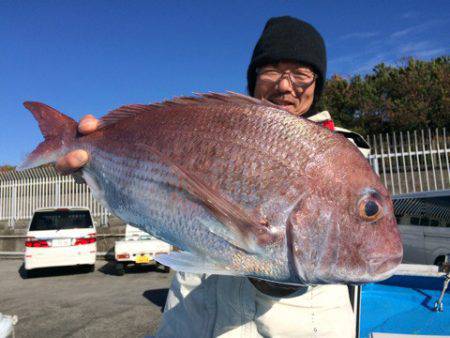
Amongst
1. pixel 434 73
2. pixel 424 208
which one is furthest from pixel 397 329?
pixel 434 73

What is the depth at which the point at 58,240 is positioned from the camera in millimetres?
9898

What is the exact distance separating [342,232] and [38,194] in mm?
15665

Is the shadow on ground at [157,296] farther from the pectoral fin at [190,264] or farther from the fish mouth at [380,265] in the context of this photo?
the fish mouth at [380,265]

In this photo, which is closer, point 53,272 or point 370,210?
point 370,210

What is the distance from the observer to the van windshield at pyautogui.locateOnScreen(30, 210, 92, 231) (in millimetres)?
10016

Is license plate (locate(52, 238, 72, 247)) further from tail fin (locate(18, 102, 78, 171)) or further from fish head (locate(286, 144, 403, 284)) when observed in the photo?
fish head (locate(286, 144, 403, 284))

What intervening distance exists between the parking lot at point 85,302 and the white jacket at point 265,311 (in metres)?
3.78

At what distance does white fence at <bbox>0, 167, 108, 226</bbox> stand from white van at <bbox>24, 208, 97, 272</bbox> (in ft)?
10.9

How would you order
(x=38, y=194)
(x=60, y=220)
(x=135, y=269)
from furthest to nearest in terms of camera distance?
(x=38, y=194), (x=135, y=269), (x=60, y=220)

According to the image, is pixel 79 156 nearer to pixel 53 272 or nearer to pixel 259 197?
pixel 259 197

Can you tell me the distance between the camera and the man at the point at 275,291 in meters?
1.76

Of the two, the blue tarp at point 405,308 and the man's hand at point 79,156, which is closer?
the man's hand at point 79,156

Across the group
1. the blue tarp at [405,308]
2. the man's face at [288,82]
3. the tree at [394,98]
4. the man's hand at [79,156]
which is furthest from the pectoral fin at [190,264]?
the tree at [394,98]

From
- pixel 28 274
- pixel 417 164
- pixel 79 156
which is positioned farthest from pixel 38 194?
pixel 79 156
